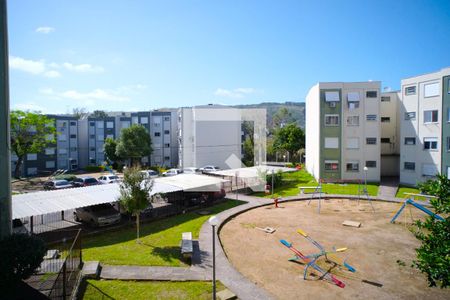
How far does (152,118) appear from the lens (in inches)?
2451

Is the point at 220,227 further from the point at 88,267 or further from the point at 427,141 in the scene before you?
the point at 427,141

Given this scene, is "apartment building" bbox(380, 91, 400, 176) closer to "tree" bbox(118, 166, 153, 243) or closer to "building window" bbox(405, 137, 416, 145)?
"building window" bbox(405, 137, 416, 145)

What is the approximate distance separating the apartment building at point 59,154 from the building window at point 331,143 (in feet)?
168

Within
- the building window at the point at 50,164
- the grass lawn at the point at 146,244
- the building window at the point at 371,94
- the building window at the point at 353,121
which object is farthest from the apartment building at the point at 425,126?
the building window at the point at 50,164

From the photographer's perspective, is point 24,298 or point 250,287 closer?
point 24,298

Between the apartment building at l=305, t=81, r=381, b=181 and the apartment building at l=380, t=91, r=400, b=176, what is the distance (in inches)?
227

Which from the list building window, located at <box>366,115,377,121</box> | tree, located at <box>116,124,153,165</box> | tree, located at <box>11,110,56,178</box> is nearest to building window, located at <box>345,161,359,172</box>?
building window, located at <box>366,115,377,121</box>

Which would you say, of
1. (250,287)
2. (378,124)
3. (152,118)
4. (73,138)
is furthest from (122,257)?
(73,138)

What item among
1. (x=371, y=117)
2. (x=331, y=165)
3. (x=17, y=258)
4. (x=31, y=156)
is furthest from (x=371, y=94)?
(x=31, y=156)

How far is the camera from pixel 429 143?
107ft

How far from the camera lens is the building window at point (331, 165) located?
123ft

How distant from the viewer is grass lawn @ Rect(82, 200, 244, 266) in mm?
13430

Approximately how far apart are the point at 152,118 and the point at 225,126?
63.4 ft

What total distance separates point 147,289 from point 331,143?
32870 mm
